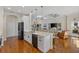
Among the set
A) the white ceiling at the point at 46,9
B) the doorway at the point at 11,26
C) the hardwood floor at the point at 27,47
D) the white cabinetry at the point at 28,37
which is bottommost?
the hardwood floor at the point at 27,47

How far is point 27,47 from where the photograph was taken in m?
2.84

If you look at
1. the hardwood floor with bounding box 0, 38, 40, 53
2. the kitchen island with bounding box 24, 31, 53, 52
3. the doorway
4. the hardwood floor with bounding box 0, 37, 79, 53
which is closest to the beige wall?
the hardwood floor with bounding box 0, 37, 79, 53

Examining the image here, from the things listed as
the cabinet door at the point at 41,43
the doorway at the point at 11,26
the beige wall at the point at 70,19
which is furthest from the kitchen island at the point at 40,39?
the beige wall at the point at 70,19

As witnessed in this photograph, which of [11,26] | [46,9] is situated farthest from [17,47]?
[46,9]

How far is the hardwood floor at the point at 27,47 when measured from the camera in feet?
9.19

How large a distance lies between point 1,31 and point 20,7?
0.76 meters

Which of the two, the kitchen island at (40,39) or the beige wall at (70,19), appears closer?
the beige wall at (70,19)

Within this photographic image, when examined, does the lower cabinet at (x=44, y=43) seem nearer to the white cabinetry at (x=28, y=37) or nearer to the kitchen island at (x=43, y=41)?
the kitchen island at (x=43, y=41)

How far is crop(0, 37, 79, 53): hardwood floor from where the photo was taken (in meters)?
2.80

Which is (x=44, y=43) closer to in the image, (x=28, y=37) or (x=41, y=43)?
(x=41, y=43)

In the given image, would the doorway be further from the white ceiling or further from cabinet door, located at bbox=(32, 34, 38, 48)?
cabinet door, located at bbox=(32, 34, 38, 48)

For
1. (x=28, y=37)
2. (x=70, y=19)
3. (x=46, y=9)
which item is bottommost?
(x=28, y=37)
